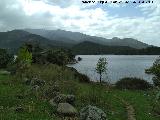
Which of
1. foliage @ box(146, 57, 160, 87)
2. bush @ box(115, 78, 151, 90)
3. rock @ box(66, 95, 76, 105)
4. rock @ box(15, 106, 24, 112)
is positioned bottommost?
bush @ box(115, 78, 151, 90)

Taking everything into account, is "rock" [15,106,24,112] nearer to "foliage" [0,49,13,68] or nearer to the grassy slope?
the grassy slope

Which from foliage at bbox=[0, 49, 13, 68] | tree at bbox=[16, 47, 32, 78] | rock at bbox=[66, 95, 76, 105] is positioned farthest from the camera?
foliage at bbox=[0, 49, 13, 68]

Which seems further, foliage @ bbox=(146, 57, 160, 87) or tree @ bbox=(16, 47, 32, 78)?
tree @ bbox=(16, 47, 32, 78)

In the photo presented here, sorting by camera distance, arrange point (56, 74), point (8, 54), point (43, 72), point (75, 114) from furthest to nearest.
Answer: point (8, 54) < point (43, 72) < point (56, 74) < point (75, 114)

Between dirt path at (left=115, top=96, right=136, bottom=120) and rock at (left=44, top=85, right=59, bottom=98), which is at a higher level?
rock at (left=44, top=85, right=59, bottom=98)

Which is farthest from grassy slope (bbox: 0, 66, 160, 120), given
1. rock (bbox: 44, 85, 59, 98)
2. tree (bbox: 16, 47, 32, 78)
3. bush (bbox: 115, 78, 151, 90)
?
bush (bbox: 115, 78, 151, 90)

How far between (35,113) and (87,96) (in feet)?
27.9

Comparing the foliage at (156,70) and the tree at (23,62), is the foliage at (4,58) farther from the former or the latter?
the foliage at (156,70)

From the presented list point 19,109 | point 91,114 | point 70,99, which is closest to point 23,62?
point 70,99

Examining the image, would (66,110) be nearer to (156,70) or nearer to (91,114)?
(91,114)

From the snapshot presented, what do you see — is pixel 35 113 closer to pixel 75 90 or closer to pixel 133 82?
pixel 75 90

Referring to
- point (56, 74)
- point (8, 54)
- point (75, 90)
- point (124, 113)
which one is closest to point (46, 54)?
point (8, 54)

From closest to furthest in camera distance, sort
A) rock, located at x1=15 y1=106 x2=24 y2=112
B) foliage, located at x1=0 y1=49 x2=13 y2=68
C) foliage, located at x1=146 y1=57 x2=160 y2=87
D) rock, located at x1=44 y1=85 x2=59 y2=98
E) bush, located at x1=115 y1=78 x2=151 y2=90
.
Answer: rock, located at x1=15 y1=106 x2=24 y2=112, rock, located at x1=44 y1=85 x2=59 y2=98, foliage, located at x1=146 y1=57 x2=160 y2=87, bush, located at x1=115 y1=78 x2=151 y2=90, foliage, located at x1=0 y1=49 x2=13 y2=68

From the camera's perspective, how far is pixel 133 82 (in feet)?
162
